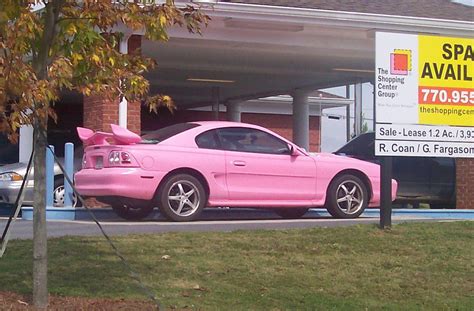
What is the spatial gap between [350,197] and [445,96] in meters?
2.68

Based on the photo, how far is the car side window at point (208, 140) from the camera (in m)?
12.5

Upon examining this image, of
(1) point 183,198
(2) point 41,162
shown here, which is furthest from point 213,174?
(2) point 41,162

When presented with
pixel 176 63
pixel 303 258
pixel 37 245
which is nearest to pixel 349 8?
pixel 176 63

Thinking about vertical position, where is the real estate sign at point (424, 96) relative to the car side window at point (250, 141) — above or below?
above

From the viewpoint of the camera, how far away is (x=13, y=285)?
7.65 m

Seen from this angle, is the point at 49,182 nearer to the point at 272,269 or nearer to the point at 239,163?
the point at 239,163

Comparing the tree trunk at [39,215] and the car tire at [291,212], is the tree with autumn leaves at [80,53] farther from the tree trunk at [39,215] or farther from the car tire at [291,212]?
the car tire at [291,212]

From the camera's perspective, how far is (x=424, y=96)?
10.9 m

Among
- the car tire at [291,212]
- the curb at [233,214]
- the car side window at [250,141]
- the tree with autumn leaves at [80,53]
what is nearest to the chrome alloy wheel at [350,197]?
the car tire at [291,212]

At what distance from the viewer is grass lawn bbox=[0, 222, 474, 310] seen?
7.57 metres

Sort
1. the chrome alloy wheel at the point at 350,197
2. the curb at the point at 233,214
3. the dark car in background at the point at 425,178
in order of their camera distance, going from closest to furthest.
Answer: the chrome alloy wheel at the point at 350,197 < the curb at the point at 233,214 < the dark car in background at the point at 425,178

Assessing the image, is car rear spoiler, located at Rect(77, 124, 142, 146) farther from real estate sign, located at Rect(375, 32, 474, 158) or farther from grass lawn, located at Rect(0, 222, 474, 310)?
real estate sign, located at Rect(375, 32, 474, 158)

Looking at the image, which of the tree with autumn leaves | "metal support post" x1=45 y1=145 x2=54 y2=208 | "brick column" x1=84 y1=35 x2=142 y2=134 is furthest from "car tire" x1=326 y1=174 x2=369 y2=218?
the tree with autumn leaves

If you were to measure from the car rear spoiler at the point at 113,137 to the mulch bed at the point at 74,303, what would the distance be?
481 cm
